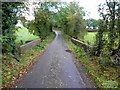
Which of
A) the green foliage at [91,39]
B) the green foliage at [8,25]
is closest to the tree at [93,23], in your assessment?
the green foliage at [91,39]

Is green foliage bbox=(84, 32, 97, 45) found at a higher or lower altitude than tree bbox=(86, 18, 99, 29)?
lower

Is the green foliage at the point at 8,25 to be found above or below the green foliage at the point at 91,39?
above

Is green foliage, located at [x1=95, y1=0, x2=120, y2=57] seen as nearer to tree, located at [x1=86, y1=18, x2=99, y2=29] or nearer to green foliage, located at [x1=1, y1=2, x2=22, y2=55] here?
tree, located at [x1=86, y1=18, x2=99, y2=29]

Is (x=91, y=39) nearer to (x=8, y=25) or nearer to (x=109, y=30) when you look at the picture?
(x=109, y=30)

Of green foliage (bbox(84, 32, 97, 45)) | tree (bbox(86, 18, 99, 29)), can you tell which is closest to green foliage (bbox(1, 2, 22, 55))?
tree (bbox(86, 18, 99, 29))

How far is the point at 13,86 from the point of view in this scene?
4.70m

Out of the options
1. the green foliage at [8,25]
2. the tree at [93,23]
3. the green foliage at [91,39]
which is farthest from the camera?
the green foliage at [91,39]

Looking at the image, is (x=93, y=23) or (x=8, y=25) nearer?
(x=8, y=25)

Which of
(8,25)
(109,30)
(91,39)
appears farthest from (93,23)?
(8,25)

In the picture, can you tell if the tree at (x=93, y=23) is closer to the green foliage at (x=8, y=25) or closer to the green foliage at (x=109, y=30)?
the green foliage at (x=109, y=30)

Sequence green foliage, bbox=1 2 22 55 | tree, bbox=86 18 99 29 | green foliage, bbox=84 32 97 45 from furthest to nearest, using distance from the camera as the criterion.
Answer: green foliage, bbox=84 32 97 45
tree, bbox=86 18 99 29
green foliage, bbox=1 2 22 55

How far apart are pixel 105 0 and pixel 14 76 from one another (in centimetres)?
694

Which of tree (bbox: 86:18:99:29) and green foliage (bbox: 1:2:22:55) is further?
tree (bbox: 86:18:99:29)

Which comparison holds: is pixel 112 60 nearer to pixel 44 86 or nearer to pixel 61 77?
pixel 61 77
